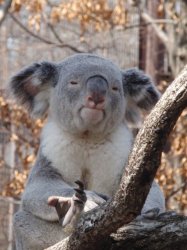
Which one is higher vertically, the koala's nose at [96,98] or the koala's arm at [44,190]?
the koala's nose at [96,98]

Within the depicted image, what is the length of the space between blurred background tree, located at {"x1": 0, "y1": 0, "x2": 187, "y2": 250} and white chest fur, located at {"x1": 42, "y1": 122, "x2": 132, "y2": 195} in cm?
302

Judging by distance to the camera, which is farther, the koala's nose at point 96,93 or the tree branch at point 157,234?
the koala's nose at point 96,93

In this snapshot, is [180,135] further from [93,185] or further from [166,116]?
[166,116]

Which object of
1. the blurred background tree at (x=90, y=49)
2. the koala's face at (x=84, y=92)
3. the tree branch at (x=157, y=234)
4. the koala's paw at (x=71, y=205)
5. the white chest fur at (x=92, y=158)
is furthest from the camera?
the blurred background tree at (x=90, y=49)

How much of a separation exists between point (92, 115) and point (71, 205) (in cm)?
77

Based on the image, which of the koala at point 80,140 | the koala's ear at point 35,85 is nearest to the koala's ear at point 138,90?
the koala at point 80,140

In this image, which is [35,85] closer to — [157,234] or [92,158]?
[92,158]

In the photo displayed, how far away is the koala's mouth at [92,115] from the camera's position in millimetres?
4008

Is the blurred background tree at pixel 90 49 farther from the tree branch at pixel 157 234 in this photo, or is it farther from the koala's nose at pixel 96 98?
the tree branch at pixel 157 234

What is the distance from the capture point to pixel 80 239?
323cm

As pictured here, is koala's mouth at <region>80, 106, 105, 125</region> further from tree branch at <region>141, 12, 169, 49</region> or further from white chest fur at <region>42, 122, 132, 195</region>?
tree branch at <region>141, 12, 169, 49</region>

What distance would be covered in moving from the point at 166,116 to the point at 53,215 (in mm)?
1423

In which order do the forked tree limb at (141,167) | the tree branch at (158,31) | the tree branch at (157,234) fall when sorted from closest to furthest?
the forked tree limb at (141,167) → the tree branch at (157,234) → the tree branch at (158,31)

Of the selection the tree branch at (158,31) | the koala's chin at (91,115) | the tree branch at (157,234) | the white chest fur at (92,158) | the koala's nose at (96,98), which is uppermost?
the tree branch at (158,31)
